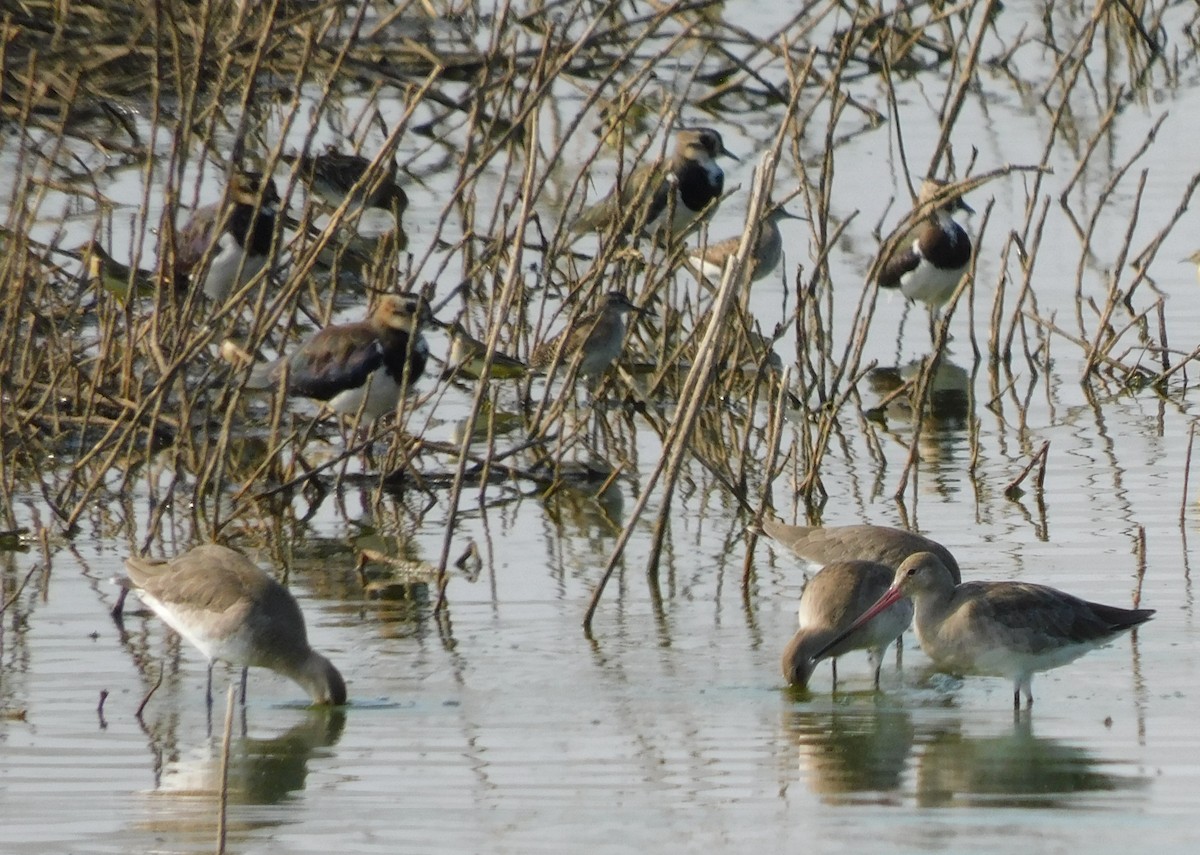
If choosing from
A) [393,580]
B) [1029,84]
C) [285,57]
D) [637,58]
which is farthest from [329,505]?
[1029,84]

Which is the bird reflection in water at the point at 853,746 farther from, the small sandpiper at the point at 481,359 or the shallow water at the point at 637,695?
the small sandpiper at the point at 481,359

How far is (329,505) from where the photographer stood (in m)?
9.93

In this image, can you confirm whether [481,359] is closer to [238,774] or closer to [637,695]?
[637,695]

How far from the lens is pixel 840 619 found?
7.67 m

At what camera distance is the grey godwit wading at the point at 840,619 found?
7527 millimetres

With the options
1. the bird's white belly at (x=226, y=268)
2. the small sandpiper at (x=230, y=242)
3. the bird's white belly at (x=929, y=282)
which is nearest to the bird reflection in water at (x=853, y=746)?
the small sandpiper at (x=230, y=242)

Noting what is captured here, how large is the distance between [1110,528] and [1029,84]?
1084 cm

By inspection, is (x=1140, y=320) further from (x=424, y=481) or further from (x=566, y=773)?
(x=566, y=773)

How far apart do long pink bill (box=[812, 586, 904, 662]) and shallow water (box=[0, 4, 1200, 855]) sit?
16cm

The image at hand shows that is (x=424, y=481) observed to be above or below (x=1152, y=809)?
above

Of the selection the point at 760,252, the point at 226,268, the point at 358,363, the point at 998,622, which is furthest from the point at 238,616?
the point at 760,252

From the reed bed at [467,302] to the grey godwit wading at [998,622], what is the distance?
0.90 metres

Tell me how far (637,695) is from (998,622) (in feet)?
3.77

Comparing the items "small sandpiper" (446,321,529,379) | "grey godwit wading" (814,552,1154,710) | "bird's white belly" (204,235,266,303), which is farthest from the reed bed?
"grey godwit wading" (814,552,1154,710)
